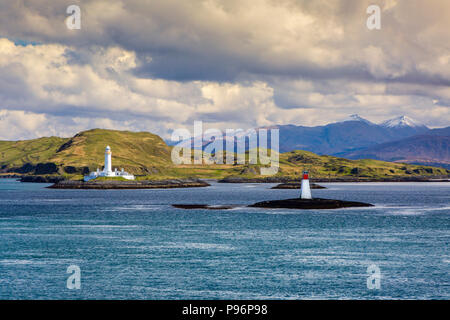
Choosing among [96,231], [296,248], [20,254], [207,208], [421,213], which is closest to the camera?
[20,254]

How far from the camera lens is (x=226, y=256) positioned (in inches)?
2239

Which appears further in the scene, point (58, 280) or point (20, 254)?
point (20, 254)

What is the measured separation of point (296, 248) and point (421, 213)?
59.1m

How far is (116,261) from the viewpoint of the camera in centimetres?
5366

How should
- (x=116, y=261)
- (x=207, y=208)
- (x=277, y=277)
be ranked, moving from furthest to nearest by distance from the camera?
1. (x=207, y=208)
2. (x=116, y=261)
3. (x=277, y=277)

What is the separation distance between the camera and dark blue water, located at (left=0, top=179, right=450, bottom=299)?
4175 cm

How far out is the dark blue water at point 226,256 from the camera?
4175 centimetres

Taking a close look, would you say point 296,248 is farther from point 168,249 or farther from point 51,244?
point 51,244

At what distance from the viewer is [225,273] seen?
47.8m

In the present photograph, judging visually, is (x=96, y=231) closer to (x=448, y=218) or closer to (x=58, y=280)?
(x=58, y=280)
